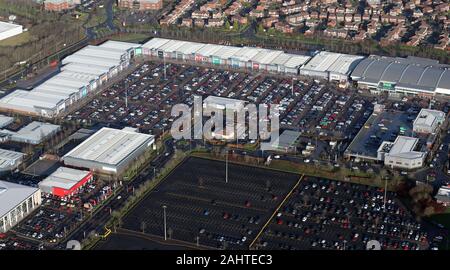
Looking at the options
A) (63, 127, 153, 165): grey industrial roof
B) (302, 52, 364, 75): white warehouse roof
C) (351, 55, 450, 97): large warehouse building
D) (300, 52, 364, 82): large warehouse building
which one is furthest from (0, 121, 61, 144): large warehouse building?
(351, 55, 450, 97): large warehouse building

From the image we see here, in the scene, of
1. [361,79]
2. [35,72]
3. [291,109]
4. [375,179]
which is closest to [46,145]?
[35,72]

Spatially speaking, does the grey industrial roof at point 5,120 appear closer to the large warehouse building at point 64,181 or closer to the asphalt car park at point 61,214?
the large warehouse building at point 64,181

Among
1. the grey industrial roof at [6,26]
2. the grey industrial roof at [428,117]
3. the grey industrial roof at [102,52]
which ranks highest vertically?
the grey industrial roof at [6,26]

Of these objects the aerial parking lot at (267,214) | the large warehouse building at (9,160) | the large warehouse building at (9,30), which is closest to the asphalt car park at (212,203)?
the aerial parking lot at (267,214)

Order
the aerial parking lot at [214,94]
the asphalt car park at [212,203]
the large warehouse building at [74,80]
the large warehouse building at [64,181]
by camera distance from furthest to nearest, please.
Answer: the large warehouse building at [74,80]
the aerial parking lot at [214,94]
the large warehouse building at [64,181]
the asphalt car park at [212,203]

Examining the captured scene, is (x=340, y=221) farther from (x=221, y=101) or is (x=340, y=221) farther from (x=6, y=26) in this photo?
(x=6, y=26)

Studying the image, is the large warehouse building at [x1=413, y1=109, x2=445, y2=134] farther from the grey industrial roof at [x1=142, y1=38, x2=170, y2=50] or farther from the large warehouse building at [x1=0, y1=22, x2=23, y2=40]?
the large warehouse building at [x1=0, y1=22, x2=23, y2=40]
